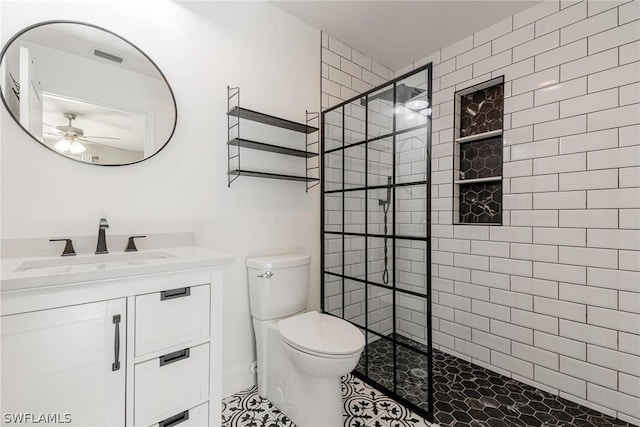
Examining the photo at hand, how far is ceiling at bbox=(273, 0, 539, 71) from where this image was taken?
1994 mm

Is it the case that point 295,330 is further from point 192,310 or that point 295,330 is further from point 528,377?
point 528,377

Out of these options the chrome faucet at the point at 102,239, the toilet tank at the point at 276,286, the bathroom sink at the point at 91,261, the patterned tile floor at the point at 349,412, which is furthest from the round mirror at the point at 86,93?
the patterned tile floor at the point at 349,412

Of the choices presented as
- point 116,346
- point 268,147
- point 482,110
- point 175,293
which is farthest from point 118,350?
point 482,110

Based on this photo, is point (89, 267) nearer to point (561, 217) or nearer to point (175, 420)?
point (175, 420)

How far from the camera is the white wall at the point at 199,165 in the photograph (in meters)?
1.27

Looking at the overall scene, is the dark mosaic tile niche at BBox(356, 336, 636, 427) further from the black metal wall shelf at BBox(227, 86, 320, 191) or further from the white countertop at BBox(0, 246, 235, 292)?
the black metal wall shelf at BBox(227, 86, 320, 191)

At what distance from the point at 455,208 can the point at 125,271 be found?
231cm

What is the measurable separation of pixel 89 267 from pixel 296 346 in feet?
3.05

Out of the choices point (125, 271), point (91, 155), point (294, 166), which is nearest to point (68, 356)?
point (125, 271)

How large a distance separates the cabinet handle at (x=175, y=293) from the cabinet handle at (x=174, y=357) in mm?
224

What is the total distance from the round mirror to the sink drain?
6.20 feet

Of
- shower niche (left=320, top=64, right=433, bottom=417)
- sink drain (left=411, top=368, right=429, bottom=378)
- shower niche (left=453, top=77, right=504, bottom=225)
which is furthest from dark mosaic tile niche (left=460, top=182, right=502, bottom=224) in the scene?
sink drain (left=411, top=368, right=429, bottom=378)

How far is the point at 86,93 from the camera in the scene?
1.38 meters

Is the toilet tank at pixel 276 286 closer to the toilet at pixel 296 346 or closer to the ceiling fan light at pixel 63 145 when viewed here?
the toilet at pixel 296 346
